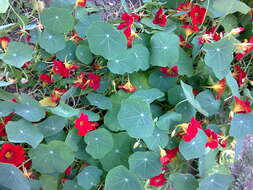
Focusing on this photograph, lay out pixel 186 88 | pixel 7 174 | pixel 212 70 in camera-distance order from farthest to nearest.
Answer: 1. pixel 212 70
2. pixel 186 88
3. pixel 7 174

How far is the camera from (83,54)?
1.30 meters

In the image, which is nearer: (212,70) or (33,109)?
(33,109)

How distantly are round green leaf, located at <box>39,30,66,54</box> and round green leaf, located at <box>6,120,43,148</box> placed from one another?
0.31 m

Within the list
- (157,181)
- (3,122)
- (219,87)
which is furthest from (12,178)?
(219,87)

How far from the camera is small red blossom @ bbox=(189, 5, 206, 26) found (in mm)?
1340

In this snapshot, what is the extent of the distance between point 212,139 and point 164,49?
0.40 m

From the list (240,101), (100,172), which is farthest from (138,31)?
(100,172)

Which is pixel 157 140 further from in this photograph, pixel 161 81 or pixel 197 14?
pixel 197 14

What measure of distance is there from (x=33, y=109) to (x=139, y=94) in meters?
0.41

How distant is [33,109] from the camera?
117 centimetres

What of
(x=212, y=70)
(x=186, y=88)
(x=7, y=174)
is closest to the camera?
(x=7, y=174)

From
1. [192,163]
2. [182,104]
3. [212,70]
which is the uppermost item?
[212,70]

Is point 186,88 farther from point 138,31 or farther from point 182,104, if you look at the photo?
point 138,31

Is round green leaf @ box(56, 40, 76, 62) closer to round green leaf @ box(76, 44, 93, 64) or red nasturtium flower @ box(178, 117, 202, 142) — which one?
round green leaf @ box(76, 44, 93, 64)
